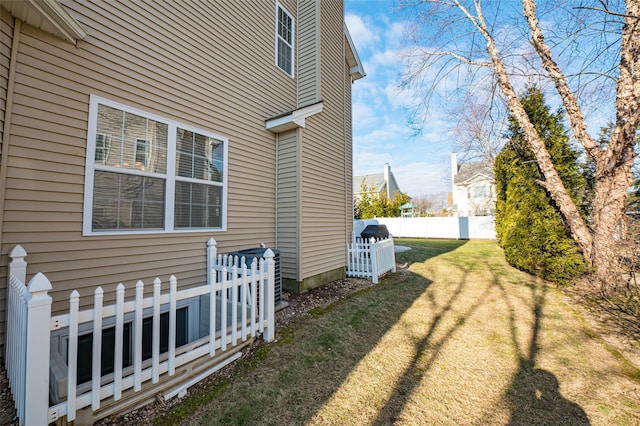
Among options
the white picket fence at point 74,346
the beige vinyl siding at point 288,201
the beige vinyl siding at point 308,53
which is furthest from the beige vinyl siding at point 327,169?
the white picket fence at point 74,346

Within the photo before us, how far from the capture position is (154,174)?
3682 millimetres

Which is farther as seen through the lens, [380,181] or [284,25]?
[380,181]

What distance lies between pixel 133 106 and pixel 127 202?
128 cm

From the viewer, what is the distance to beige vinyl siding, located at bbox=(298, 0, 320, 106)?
255 inches

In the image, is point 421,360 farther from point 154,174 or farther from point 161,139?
point 161,139

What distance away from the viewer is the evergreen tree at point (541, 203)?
6.67 m

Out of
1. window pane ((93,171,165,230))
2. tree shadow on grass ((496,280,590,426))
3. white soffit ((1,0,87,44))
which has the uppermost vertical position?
white soffit ((1,0,87,44))

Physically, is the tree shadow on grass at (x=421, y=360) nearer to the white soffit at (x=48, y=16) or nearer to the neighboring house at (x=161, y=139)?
the neighboring house at (x=161, y=139)

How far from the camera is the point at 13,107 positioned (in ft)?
8.50

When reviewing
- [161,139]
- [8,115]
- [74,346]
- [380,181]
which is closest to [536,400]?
[74,346]

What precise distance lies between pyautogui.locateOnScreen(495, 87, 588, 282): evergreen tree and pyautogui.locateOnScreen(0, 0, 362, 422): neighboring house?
5.41 meters

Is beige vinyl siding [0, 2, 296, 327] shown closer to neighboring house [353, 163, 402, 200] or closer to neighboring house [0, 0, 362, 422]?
neighboring house [0, 0, 362, 422]

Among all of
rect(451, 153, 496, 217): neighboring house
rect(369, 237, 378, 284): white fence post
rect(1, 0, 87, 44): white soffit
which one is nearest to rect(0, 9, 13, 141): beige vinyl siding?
rect(1, 0, 87, 44): white soffit

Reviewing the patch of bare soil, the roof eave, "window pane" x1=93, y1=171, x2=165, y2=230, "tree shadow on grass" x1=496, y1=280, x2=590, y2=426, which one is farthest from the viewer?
the roof eave
